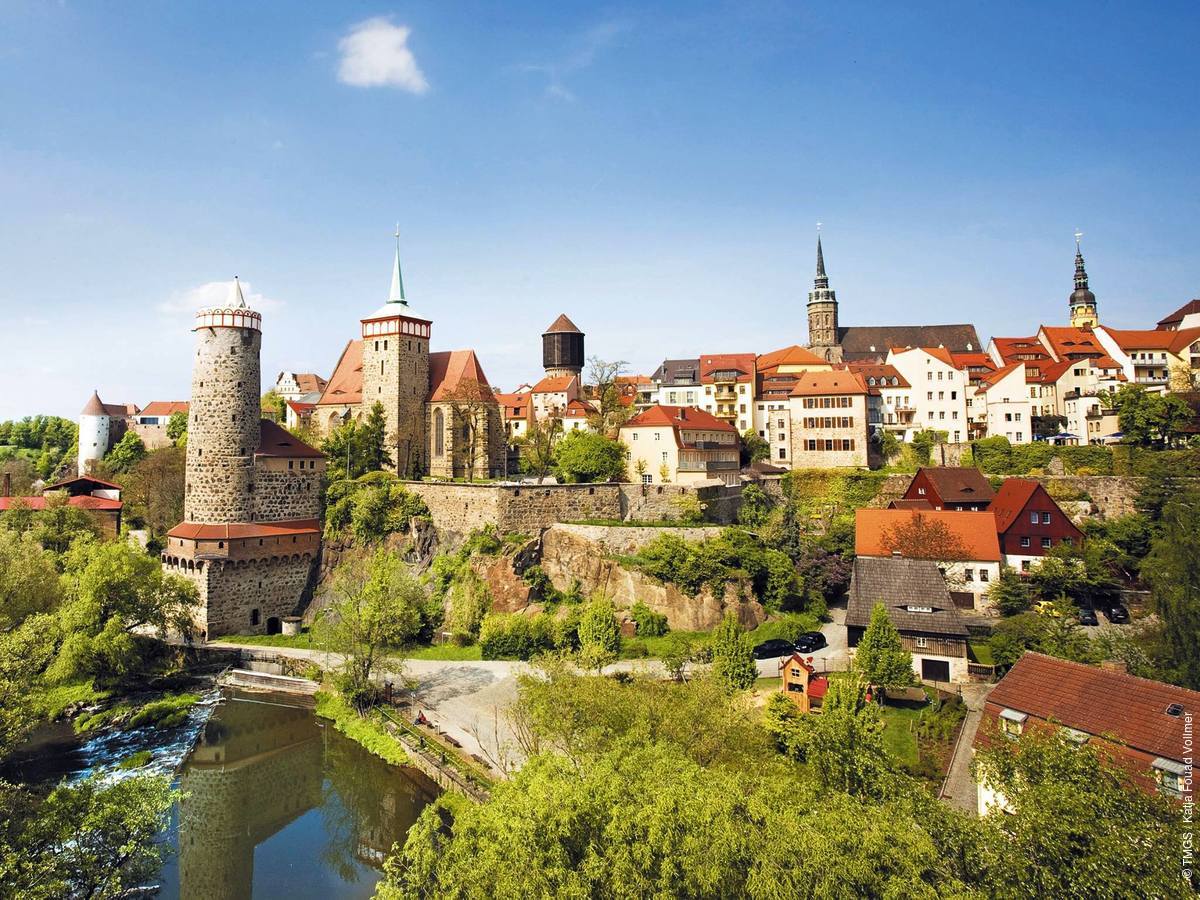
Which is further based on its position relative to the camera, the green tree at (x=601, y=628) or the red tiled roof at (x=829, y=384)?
the red tiled roof at (x=829, y=384)

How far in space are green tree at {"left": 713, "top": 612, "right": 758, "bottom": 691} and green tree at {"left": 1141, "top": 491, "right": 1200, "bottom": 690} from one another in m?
12.5

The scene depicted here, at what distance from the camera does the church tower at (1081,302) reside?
77.4 m

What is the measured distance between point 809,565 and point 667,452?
10.6 meters

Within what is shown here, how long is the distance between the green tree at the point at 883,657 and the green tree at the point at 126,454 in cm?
5693

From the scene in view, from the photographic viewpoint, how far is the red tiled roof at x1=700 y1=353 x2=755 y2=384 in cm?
5641

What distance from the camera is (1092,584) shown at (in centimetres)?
3109

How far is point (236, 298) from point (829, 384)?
37378 millimetres

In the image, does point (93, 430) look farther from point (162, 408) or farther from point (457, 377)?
point (457, 377)

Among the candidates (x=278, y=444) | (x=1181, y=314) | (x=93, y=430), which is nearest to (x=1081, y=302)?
(x=1181, y=314)

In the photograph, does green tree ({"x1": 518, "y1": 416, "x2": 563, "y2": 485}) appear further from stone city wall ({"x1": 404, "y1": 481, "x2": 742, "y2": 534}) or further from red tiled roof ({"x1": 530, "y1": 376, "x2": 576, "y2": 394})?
red tiled roof ({"x1": 530, "y1": 376, "x2": 576, "y2": 394})

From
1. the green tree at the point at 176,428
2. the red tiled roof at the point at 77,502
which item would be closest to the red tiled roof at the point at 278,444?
the red tiled roof at the point at 77,502

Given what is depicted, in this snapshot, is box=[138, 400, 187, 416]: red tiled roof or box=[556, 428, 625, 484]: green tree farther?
box=[138, 400, 187, 416]: red tiled roof

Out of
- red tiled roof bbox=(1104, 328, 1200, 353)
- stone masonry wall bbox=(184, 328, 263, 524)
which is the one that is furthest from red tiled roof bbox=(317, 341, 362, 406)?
red tiled roof bbox=(1104, 328, 1200, 353)

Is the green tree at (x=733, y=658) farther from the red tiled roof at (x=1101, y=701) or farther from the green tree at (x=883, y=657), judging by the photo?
the red tiled roof at (x=1101, y=701)
